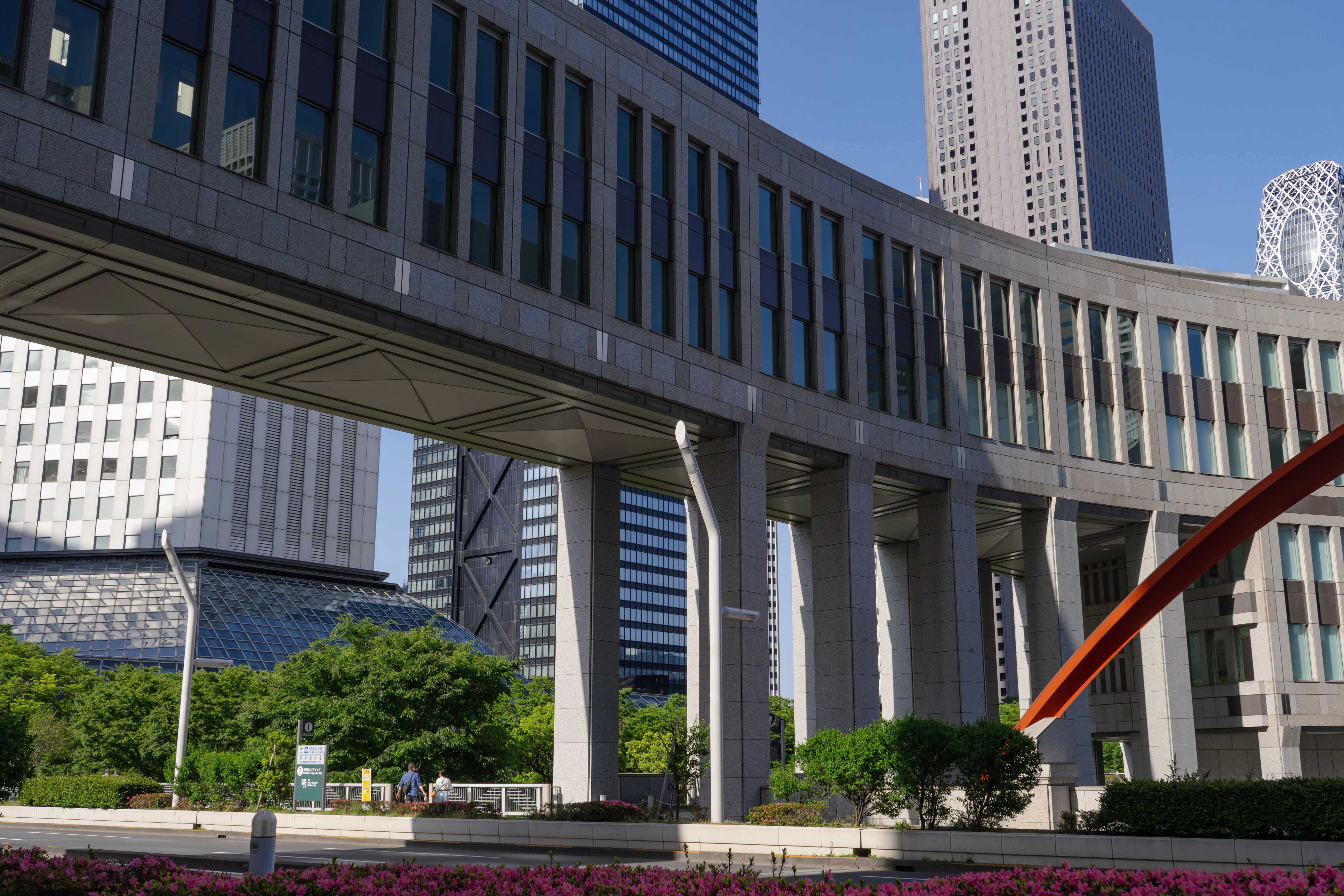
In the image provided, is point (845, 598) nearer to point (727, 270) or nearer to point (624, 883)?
point (727, 270)

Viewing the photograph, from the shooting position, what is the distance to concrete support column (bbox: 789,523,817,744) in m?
45.2

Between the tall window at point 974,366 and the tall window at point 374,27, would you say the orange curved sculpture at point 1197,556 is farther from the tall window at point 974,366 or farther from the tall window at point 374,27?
the tall window at point 374,27

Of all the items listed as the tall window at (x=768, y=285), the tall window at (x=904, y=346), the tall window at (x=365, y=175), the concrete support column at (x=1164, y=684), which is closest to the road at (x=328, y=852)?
the tall window at (x=365, y=175)

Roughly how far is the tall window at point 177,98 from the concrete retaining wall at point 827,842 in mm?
13644

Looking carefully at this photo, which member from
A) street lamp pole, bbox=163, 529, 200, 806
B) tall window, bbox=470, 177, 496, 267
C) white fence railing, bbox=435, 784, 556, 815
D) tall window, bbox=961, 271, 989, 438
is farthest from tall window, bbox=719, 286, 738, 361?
street lamp pole, bbox=163, 529, 200, 806

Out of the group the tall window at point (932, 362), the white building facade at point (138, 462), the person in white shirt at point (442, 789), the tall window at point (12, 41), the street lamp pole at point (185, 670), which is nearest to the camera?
the tall window at point (12, 41)

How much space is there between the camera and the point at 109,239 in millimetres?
22125

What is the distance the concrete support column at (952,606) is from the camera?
1580 inches

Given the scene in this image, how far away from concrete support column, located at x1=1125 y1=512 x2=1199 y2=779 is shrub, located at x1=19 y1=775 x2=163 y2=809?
121ft

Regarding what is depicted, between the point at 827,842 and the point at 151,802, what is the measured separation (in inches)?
1000

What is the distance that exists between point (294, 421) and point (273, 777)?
6817 centimetres

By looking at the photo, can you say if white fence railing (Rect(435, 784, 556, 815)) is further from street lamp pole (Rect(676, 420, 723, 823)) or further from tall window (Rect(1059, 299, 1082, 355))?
tall window (Rect(1059, 299, 1082, 355))

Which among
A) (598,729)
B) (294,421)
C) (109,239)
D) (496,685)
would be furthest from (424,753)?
(294,421)

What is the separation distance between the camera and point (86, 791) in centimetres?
4156
